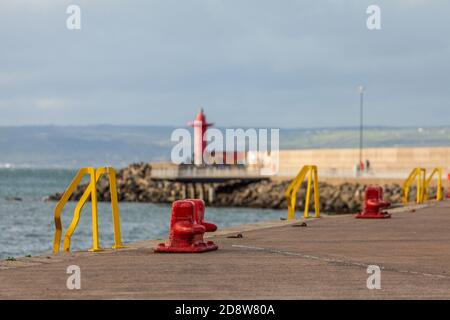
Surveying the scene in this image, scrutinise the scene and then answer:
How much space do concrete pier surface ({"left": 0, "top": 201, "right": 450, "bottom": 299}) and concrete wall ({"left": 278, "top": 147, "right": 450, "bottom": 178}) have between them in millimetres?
58836

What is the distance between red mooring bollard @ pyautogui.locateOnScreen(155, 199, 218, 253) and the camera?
13934mm

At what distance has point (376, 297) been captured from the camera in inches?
382

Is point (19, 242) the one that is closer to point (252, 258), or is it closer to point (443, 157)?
point (252, 258)

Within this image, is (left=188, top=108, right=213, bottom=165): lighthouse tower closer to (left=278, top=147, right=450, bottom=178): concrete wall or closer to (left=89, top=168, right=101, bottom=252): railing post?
(left=278, top=147, right=450, bottom=178): concrete wall

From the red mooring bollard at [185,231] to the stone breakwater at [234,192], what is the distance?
49.4 m

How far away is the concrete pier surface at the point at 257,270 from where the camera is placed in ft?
32.9

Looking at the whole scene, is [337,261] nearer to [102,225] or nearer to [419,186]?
[419,186]

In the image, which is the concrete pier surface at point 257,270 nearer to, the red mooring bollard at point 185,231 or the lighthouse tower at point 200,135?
the red mooring bollard at point 185,231

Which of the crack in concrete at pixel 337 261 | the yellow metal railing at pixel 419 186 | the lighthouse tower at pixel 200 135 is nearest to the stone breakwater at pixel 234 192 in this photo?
the lighthouse tower at pixel 200 135

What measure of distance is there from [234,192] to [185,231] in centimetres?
7216

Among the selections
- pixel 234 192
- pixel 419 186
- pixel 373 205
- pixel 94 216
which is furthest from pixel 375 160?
pixel 94 216

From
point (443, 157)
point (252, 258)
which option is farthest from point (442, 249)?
point (443, 157)

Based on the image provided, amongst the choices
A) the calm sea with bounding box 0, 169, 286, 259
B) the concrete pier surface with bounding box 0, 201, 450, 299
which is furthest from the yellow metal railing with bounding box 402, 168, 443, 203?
the concrete pier surface with bounding box 0, 201, 450, 299

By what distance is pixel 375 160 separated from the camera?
90.8m
